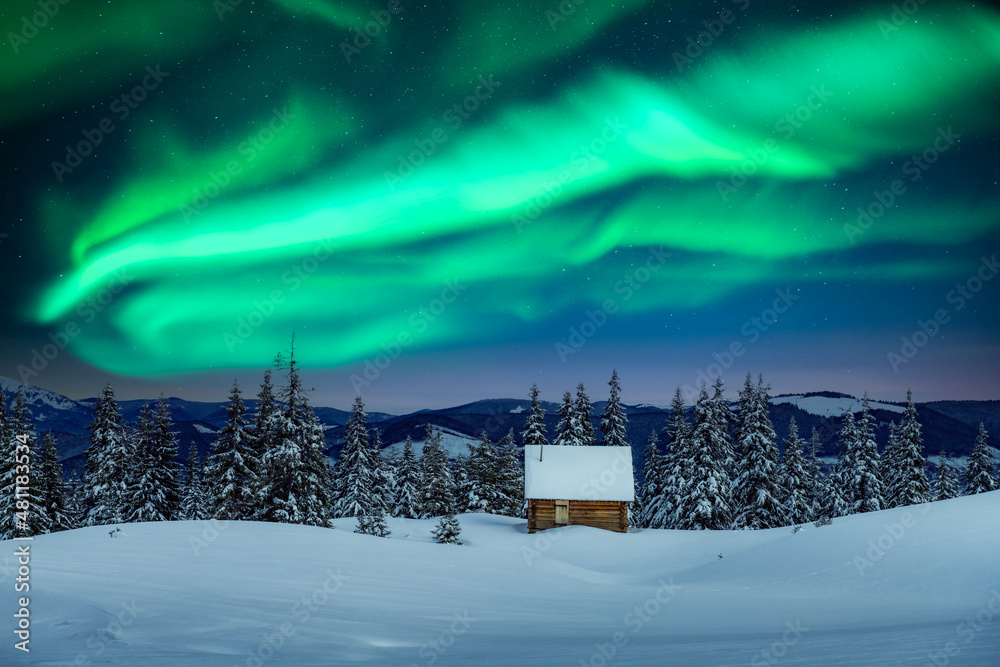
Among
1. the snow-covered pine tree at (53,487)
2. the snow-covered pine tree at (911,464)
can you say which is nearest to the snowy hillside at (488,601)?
the snow-covered pine tree at (53,487)

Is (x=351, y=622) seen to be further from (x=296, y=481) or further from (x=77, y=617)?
(x=296, y=481)

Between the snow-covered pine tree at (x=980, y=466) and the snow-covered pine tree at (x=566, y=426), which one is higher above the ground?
the snow-covered pine tree at (x=566, y=426)

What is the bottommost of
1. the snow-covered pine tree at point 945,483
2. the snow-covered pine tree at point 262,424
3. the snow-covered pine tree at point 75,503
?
the snow-covered pine tree at point 75,503

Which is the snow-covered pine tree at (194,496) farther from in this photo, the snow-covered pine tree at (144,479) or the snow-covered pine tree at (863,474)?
the snow-covered pine tree at (863,474)

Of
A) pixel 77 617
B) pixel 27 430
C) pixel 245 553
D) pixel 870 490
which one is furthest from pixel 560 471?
pixel 77 617

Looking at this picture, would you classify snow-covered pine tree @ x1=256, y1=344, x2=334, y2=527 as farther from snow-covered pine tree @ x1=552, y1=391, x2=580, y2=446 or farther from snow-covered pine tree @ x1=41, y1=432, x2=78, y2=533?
snow-covered pine tree @ x1=552, y1=391, x2=580, y2=446

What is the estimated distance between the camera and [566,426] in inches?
2112

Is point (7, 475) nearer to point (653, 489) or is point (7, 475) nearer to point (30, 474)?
point (30, 474)

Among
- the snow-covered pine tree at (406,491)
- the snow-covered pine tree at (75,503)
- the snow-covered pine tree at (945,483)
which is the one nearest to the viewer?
the snow-covered pine tree at (75,503)

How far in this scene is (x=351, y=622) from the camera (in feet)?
30.4

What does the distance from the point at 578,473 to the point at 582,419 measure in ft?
41.0

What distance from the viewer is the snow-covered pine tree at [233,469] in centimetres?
3734

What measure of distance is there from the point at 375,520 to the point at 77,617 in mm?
27345

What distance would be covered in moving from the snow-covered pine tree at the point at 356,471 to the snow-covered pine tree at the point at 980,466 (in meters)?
47.7
